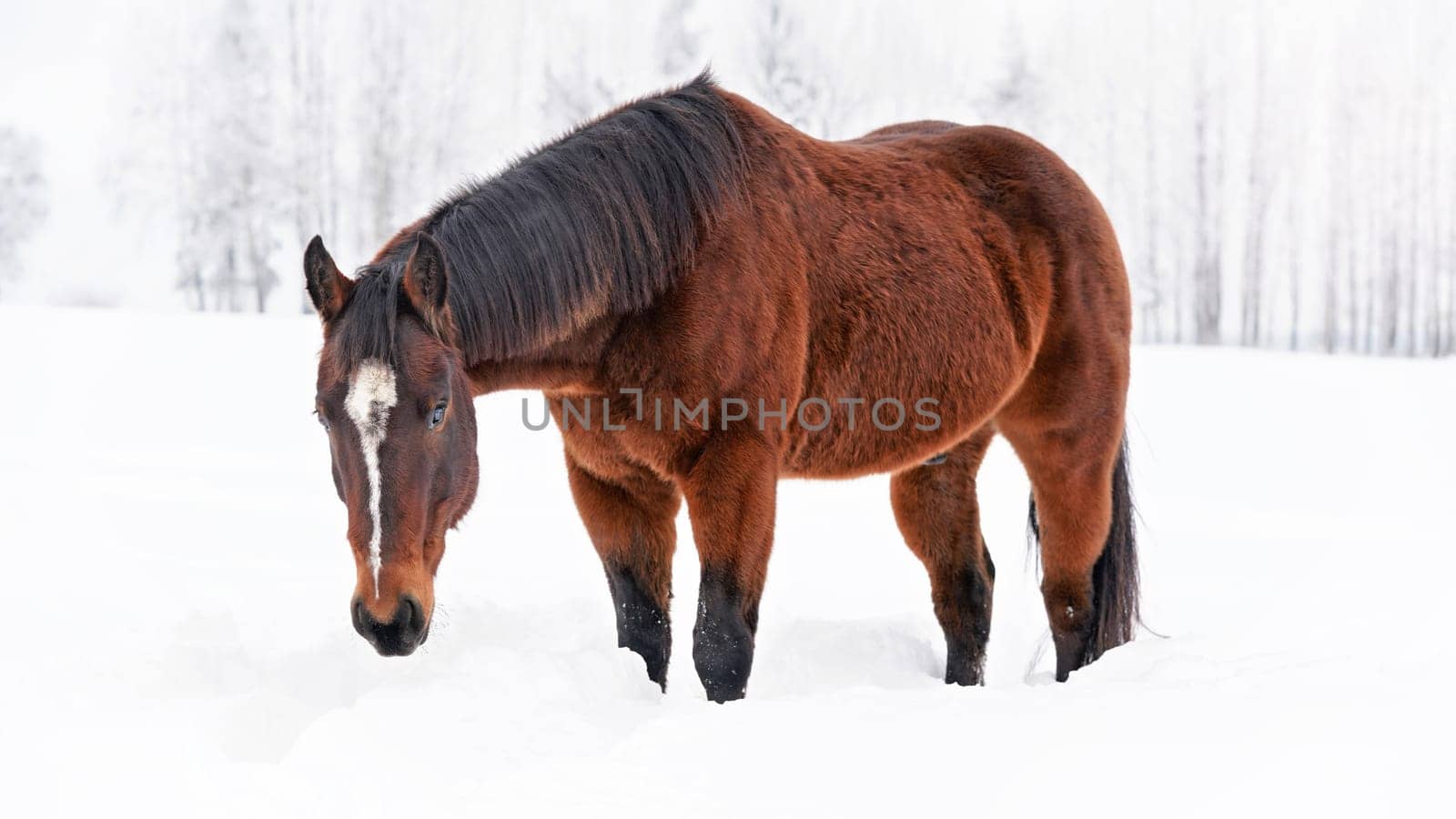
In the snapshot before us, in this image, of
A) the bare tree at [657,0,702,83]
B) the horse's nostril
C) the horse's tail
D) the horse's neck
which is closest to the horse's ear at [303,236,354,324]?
the horse's neck

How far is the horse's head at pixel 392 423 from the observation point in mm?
2422

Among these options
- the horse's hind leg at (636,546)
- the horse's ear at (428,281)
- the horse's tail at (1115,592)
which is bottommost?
the horse's tail at (1115,592)

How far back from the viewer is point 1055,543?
176 inches

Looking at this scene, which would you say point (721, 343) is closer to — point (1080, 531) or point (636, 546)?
point (636, 546)

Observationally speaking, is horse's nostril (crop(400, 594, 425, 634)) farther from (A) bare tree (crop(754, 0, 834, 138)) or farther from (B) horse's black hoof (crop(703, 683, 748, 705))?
(A) bare tree (crop(754, 0, 834, 138))

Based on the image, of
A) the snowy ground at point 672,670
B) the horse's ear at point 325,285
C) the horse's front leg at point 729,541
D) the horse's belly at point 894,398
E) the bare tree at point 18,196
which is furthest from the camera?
the bare tree at point 18,196

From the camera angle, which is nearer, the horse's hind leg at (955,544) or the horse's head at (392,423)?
the horse's head at (392,423)

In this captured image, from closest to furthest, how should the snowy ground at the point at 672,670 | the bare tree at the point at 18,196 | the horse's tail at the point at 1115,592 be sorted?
the snowy ground at the point at 672,670 → the horse's tail at the point at 1115,592 → the bare tree at the point at 18,196

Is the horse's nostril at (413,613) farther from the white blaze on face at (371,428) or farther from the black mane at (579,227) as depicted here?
the black mane at (579,227)

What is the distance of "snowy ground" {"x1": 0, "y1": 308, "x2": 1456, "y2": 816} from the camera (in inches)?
88.3

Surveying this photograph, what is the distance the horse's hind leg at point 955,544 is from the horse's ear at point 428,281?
2696 millimetres

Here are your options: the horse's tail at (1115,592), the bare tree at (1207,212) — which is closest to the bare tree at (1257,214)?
the bare tree at (1207,212)

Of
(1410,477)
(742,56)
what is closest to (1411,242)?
(1410,477)

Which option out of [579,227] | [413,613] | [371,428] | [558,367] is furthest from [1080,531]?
[371,428]
